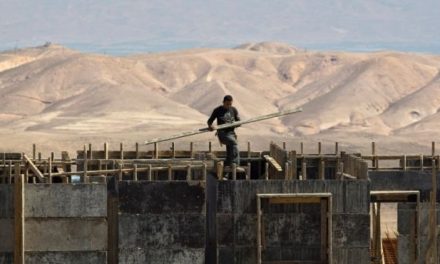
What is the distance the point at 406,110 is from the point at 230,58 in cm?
3159

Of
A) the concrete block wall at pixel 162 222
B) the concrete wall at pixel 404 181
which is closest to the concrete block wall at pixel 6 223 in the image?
the concrete block wall at pixel 162 222

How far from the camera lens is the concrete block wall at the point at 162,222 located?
1877 centimetres

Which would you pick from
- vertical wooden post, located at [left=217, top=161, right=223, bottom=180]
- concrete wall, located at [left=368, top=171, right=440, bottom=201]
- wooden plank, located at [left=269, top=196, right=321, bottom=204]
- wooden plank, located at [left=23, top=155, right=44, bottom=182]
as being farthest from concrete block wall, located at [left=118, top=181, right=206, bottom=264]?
concrete wall, located at [left=368, top=171, right=440, bottom=201]

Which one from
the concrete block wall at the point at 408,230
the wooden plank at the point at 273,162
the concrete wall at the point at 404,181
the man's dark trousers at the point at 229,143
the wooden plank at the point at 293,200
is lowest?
the concrete block wall at the point at 408,230

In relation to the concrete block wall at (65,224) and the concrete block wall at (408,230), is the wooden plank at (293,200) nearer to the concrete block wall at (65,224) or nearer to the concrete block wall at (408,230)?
the concrete block wall at (408,230)

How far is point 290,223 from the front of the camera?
18828 mm

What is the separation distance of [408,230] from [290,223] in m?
2.85

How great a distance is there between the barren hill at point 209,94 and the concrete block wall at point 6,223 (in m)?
42.0

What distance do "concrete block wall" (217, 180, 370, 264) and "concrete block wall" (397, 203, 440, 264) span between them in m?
1.93

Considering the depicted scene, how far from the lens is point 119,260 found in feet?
61.5

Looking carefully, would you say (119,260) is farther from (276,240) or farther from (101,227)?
(276,240)

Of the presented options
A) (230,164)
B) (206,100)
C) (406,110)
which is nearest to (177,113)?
(206,100)

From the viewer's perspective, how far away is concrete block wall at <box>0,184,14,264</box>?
18.7m

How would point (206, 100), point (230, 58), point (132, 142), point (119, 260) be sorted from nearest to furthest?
point (119, 260) < point (132, 142) < point (206, 100) < point (230, 58)
